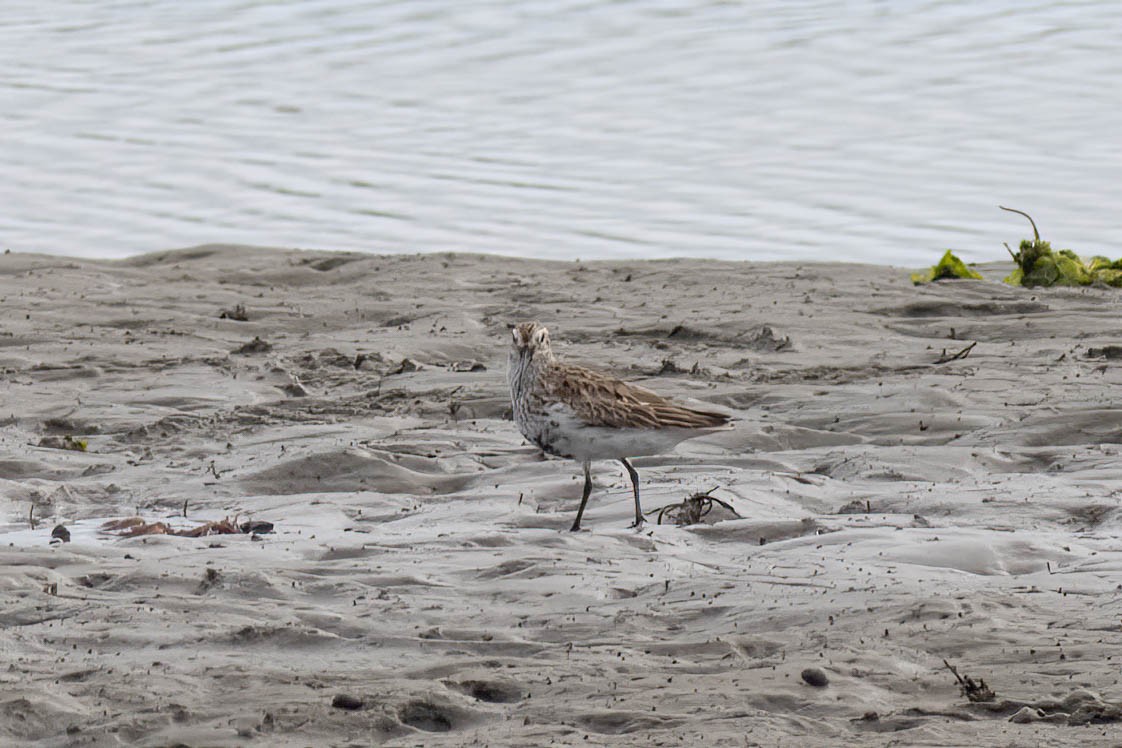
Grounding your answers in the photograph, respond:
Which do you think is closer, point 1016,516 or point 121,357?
point 1016,516

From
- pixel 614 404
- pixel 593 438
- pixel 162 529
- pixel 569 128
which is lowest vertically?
pixel 162 529

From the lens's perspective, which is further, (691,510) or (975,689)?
(691,510)

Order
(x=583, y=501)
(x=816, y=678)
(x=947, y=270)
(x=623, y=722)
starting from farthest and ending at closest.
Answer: (x=947, y=270), (x=583, y=501), (x=816, y=678), (x=623, y=722)

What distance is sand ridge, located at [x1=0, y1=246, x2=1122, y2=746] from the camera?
4.74 meters

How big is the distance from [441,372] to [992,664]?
191 inches

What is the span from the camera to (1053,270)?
11.3 m

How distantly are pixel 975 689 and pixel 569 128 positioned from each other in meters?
13.6

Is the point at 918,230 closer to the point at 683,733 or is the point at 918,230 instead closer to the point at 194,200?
the point at 194,200

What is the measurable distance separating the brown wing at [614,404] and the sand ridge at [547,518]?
15.7 inches

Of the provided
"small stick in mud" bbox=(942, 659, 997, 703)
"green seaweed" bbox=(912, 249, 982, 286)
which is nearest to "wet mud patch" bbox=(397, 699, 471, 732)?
"small stick in mud" bbox=(942, 659, 997, 703)

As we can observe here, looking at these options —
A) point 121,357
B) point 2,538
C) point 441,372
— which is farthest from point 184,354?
point 2,538

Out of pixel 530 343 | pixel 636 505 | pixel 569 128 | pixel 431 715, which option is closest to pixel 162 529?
pixel 530 343

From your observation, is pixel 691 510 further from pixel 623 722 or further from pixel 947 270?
pixel 947 270

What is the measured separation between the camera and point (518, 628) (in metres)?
5.43
